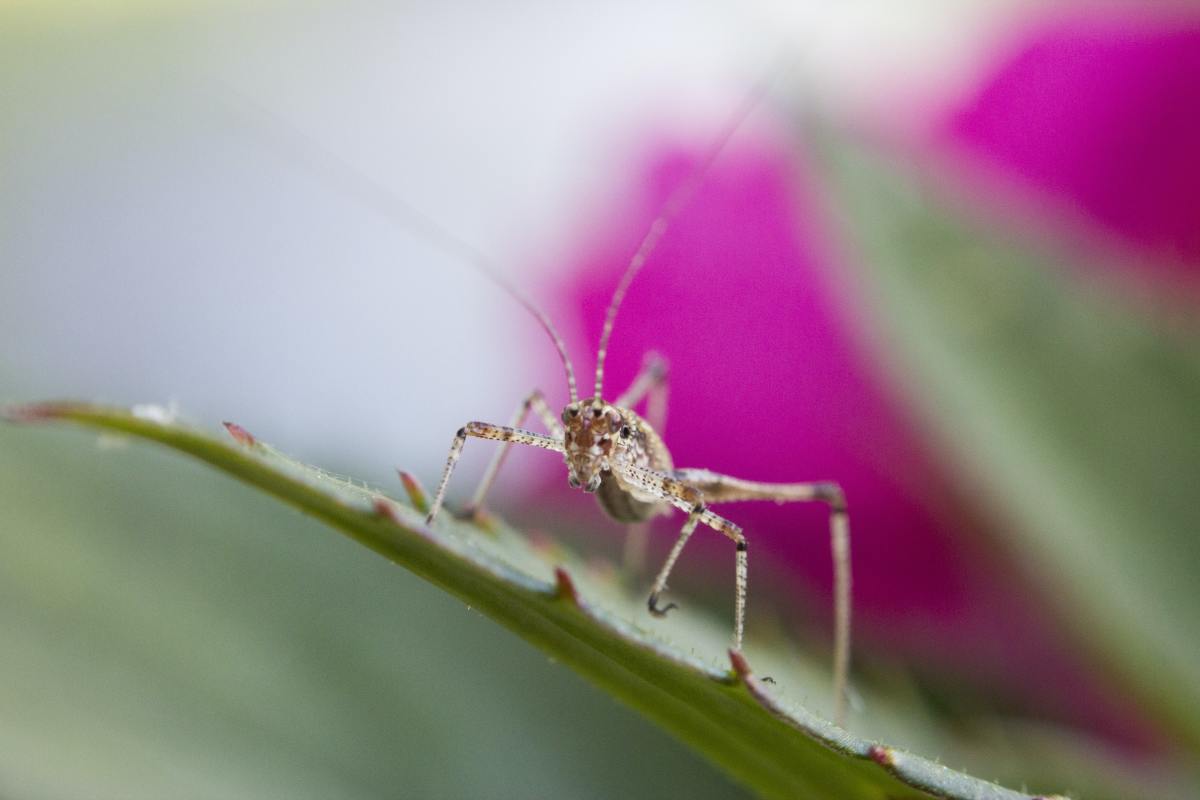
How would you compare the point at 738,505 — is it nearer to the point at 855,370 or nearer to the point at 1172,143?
the point at 855,370

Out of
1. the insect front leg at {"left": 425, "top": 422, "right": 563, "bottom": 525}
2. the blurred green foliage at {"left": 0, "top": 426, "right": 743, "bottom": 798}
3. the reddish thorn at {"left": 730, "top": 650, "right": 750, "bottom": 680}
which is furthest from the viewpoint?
the insect front leg at {"left": 425, "top": 422, "right": 563, "bottom": 525}

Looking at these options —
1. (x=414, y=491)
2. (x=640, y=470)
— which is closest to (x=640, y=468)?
(x=640, y=470)

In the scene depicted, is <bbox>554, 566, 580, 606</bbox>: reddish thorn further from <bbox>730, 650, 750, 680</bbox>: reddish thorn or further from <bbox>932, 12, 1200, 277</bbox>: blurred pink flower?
<bbox>932, 12, 1200, 277</bbox>: blurred pink flower

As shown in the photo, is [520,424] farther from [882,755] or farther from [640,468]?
[882,755]

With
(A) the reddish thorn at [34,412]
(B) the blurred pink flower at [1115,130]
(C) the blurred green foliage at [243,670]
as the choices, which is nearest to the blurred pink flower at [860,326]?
(B) the blurred pink flower at [1115,130]

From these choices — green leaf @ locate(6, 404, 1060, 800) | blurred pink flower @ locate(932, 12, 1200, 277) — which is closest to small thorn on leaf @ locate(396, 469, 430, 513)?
green leaf @ locate(6, 404, 1060, 800)

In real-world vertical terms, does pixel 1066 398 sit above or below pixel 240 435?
above

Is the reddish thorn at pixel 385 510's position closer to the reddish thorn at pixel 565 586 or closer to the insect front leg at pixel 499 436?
the reddish thorn at pixel 565 586

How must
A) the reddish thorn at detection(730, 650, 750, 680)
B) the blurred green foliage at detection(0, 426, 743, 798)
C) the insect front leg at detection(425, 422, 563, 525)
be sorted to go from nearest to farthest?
the reddish thorn at detection(730, 650, 750, 680) < the blurred green foliage at detection(0, 426, 743, 798) < the insect front leg at detection(425, 422, 563, 525)
